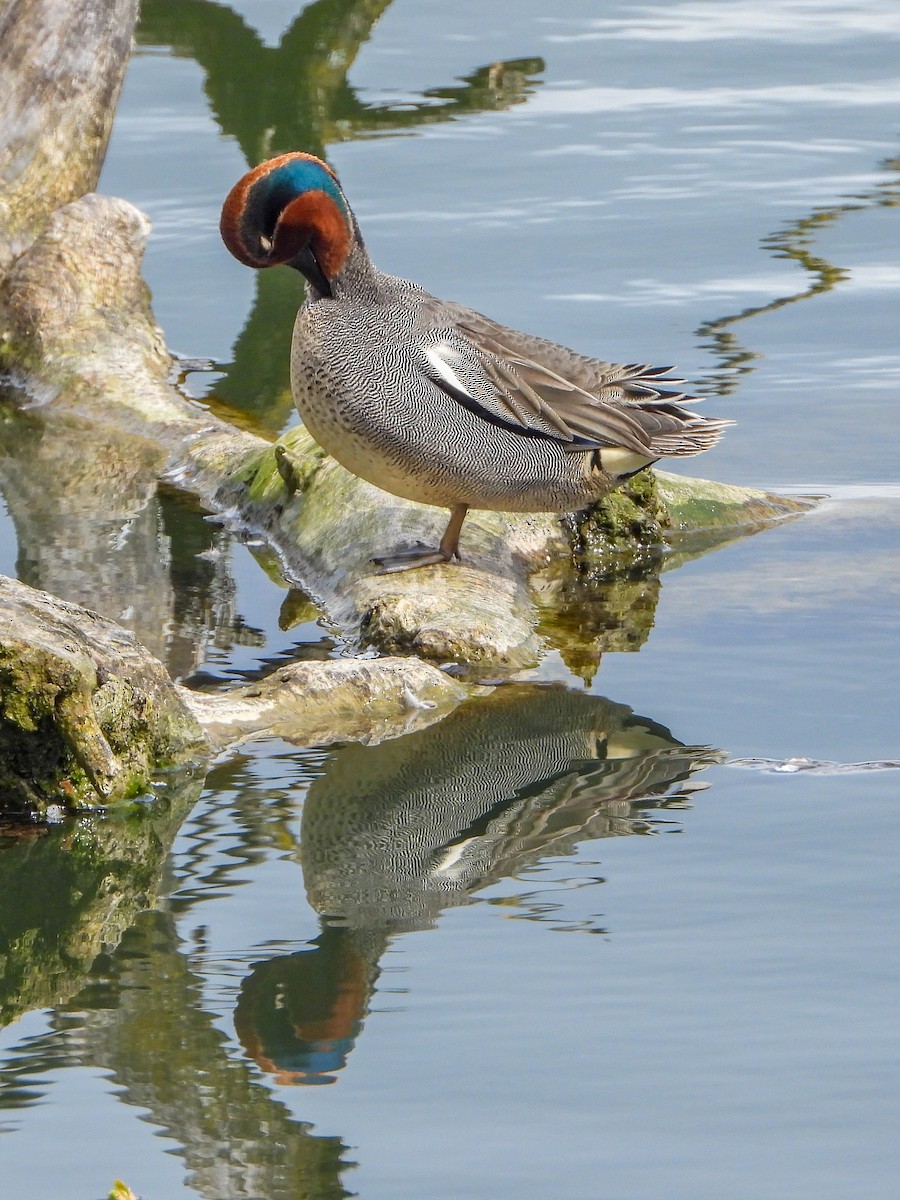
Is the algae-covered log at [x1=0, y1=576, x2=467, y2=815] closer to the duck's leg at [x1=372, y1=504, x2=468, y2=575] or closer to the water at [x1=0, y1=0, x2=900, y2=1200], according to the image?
the water at [x1=0, y1=0, x2=900, y2=1200]

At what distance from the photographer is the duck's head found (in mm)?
6750

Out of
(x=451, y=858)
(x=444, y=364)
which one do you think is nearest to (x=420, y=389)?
(x=444, y=364)

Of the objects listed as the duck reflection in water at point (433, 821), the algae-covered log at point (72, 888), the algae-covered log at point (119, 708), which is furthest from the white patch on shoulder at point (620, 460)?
the algae-covered log at point (72, 888)

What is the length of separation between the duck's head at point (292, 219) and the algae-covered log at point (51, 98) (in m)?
3.60

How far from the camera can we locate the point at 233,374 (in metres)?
10.4

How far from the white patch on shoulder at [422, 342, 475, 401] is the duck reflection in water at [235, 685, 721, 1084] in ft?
4.10

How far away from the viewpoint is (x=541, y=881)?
4.85m

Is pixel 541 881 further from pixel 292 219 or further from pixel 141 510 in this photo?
pixel 141 510

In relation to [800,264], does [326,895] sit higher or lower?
lower

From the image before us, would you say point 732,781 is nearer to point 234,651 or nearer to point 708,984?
point 708,984

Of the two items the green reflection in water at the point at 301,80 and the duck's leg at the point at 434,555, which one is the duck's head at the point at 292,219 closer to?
the duck's leg at the point at 434,555

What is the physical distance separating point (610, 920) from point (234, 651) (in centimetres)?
260

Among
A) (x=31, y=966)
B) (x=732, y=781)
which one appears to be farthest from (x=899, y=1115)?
(x=31, y=966)

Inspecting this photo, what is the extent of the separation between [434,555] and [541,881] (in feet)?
7.95
